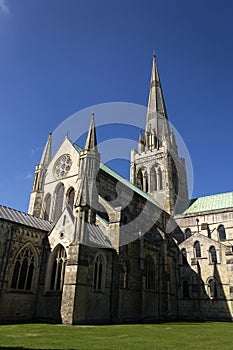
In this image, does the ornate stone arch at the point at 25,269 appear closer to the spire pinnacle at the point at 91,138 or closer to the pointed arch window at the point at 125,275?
the pointed arch window at the point at 125,275

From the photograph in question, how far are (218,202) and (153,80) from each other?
1366 inches

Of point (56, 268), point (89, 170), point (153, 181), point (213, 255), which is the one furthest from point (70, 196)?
point (153, 181)

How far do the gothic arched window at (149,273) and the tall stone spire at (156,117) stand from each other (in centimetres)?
2812

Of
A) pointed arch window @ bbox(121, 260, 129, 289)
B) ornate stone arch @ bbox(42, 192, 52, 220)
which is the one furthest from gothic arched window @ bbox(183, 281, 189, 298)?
ornate stone arch @ bbox(42, 192, 52, 220)

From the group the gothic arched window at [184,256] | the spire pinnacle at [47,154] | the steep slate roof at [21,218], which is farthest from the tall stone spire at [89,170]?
the gothic arched window at [184,256]

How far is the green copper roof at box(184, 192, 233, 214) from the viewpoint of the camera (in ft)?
142

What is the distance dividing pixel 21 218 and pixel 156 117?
1613 inches

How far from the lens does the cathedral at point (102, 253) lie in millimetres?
20297

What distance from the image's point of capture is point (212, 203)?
4494cm

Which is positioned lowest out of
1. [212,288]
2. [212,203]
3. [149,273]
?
[212,288]

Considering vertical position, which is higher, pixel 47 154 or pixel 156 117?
pixel 156 117

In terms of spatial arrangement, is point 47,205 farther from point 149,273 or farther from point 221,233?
point 221,233

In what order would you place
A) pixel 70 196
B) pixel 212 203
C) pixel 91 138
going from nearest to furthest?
pixel 91 138
pixel 70 196
pixel 212 203

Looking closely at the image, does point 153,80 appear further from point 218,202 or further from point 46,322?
point 46,322
